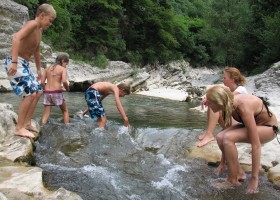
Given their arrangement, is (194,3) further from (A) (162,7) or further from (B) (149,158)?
(B) (149,158)

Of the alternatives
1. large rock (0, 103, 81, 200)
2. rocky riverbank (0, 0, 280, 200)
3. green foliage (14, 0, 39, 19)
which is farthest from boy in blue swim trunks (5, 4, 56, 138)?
green foliage (14, 0, 39, 19)

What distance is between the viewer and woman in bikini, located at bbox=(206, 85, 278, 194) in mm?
3977

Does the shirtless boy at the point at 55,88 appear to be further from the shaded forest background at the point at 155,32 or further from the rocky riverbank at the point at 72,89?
the shaded forest background at the point at 155,32

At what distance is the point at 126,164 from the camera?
5105 mm

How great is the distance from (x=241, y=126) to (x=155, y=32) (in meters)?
32.6

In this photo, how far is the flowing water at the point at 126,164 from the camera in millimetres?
4078

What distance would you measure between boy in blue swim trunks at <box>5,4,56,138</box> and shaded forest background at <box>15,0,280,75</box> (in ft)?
65.0

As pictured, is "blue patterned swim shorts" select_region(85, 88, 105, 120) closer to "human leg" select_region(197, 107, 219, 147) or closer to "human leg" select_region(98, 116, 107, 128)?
"human leg" select_region(98, 116, 107, 128)

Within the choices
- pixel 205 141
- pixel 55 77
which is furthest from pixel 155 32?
pixel 205 141

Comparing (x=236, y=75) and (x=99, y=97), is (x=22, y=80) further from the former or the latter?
(x=236, y=75)

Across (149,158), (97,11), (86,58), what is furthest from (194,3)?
(149,158)

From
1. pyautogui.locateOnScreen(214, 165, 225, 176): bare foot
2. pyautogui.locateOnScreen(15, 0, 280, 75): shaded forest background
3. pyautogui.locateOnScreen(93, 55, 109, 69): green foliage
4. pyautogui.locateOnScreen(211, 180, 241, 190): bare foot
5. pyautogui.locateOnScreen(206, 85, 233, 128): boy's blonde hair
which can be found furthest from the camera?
pyautogui.locateOnScreen(15, 0, 280, 75): shaded forest background

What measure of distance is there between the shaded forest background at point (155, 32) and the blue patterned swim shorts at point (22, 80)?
1991cm

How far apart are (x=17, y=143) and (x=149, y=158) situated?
1870mm
